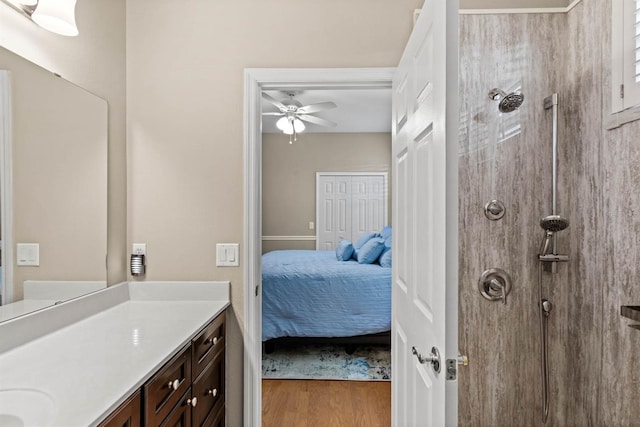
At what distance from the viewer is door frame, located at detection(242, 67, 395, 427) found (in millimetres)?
1917

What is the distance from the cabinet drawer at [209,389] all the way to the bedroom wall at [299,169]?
424 cm

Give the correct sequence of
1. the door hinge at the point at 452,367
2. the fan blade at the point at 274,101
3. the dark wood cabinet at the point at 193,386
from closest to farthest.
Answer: the door hinge at the point at 452,367 < the dark wood cabinet at the point at 193,386 < the fan blade at the point at 274,101

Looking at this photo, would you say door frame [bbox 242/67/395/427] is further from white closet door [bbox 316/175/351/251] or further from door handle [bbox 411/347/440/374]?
white closet door [bbox 316/175/351/251]

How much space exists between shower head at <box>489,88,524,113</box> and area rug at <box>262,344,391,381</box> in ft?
7.27

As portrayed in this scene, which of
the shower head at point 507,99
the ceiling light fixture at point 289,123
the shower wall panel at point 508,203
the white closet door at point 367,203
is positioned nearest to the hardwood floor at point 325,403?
the shower wall panel at point 508,203

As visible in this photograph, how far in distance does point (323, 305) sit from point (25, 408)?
8.38ft

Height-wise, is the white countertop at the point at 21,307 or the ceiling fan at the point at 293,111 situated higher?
the ceiling fan at the point at 293,111

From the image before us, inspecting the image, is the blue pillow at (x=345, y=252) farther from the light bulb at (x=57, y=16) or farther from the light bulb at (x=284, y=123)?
the light bulb at (x=57, y=16)

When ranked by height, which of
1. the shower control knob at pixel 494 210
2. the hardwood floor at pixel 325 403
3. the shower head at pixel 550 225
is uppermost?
the shower control knob at pixel 494 210

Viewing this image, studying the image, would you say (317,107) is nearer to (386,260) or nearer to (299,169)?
(386,260)

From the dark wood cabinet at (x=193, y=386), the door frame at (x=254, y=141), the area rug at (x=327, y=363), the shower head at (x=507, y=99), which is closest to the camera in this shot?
the dark wood cabinet at (x=193, y=386)

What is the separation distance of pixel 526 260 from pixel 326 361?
80.3 inches

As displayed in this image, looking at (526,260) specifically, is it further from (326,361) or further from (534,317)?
(326,361)

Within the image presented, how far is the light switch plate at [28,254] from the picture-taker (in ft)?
4.30
